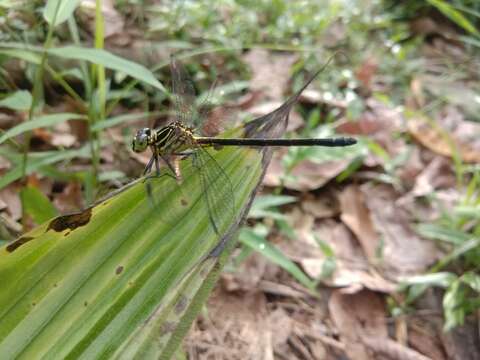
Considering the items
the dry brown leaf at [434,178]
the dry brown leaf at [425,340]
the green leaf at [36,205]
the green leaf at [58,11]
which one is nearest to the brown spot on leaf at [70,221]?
the green leaf at [36,205]

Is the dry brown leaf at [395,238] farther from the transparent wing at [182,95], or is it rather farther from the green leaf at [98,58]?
the green leaf at [98,58]

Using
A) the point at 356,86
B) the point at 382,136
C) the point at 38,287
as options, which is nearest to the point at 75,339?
the point at 38,287

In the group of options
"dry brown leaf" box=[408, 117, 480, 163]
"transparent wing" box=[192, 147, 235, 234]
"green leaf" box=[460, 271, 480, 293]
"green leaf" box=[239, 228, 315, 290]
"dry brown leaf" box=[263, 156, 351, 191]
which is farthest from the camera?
"dry brown leaf" box=[408, 117, 480, 163]

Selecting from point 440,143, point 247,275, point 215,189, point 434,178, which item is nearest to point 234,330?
point 247,275

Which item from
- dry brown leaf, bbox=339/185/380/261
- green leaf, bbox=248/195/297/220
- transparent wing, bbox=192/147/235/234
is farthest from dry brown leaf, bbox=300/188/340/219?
transparent wing, bbox=192/147/235/234

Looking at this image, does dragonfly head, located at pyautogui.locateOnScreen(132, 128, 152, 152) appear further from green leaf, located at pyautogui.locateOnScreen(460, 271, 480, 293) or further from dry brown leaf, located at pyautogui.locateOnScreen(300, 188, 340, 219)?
green leaf, located at pyautogui.locateOnScreen(460, 271, 480, 293)
